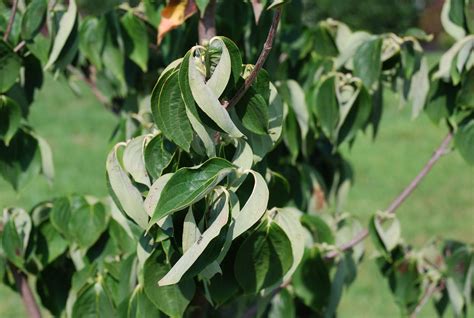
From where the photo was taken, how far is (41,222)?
1745 millimetres

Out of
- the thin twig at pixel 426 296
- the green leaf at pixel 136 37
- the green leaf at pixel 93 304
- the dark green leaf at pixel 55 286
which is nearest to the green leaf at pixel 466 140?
the thin twig at pixel 426 296

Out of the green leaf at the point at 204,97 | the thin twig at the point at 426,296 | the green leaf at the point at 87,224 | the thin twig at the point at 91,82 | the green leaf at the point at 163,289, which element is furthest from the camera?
the thin twig at the point at 91,82

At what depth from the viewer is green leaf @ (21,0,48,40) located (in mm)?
1542

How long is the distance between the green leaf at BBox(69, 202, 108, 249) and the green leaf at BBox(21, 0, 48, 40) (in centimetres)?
37

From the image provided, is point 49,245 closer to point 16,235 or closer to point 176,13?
point 16,235

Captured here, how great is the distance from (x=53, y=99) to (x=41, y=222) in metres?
8.14

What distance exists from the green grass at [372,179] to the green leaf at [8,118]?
2.25 metres

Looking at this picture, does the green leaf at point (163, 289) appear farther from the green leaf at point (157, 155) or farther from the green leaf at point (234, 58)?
the green leaf at point (234, 58)

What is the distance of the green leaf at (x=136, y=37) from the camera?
69.8 inches

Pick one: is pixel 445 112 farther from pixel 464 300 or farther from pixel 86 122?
pixel 86 122

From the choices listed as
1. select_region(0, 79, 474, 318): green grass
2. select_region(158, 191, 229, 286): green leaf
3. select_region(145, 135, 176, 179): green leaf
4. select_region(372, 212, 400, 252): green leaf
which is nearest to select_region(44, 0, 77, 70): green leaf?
select_region(145, 135, 176, 179): green leaf

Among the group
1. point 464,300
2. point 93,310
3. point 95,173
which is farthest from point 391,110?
point 93,310

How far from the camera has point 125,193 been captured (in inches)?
46.8

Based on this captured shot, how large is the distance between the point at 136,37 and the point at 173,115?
2.22ft
